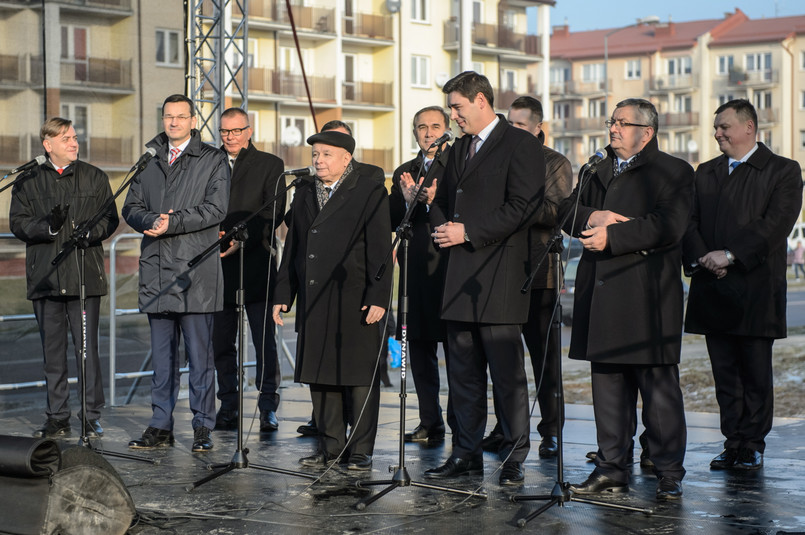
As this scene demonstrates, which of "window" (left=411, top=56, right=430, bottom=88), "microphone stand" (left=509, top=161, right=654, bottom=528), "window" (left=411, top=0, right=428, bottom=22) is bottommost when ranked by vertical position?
"microphone stand" (left=509, top=161, right=654, bottom=528)

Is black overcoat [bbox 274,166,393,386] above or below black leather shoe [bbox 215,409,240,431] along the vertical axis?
above

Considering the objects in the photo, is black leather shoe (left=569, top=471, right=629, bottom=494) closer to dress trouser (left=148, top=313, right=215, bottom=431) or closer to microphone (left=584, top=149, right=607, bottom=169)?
microphone (left=584, top=149, right=607, bottom=169)

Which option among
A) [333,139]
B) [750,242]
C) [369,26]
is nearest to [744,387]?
[750,242]

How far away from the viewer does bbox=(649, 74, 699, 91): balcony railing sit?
6950cm

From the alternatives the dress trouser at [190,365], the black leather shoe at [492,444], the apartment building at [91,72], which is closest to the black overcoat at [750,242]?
→ the black leather shoe at [492,444]

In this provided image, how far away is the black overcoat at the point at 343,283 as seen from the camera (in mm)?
5887

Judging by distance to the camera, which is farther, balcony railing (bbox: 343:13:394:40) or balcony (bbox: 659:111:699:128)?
balcony (bbox: 659:111:699:128)

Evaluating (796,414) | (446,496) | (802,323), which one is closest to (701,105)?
(802,323)

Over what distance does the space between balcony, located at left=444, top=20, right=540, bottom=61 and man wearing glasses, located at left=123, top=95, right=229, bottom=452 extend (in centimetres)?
3963

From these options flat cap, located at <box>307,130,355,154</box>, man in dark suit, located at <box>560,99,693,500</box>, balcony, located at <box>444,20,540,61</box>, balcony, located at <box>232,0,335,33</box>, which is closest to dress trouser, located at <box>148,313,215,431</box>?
flat cap, located at <box>307,130,355,154</box>

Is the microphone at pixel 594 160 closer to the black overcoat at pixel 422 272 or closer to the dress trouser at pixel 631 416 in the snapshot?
the dress trouser at pixel 631 416

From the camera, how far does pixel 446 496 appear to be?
521 centimetres

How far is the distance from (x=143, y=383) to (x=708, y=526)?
5.45 meters

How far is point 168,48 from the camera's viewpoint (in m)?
9.45
